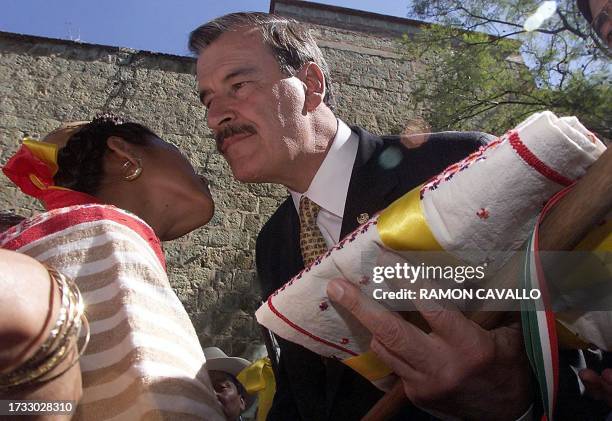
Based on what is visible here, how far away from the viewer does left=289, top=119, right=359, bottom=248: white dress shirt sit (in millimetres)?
1811

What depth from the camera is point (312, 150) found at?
1.96 m

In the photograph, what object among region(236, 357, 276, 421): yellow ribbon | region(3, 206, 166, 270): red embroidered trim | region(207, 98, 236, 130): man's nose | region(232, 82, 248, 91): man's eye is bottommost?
region(236, 357, 276, 421): yellow ribbon

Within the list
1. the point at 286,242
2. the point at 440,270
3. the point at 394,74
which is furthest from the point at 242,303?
the point at 440,270

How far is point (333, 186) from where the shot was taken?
1869 millimetres

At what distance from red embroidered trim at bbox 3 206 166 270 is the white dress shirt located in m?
0.71

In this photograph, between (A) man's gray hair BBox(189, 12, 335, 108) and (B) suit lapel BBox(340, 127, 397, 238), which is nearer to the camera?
(B) suit lapel BBox(340, 127, 397, 238)

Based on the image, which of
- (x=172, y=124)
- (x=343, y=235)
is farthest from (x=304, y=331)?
(x=172, y=124)

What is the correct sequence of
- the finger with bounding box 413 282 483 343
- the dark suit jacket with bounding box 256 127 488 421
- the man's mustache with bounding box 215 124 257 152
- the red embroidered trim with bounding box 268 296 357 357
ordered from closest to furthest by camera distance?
the finger with bounding box 413 282 483 343
the red embroidered trim with bounding box 268 296 357 357
the dark suit jacket with bounding box 256 127 488 421
the man's mustache with bounding box 215 124 257 152

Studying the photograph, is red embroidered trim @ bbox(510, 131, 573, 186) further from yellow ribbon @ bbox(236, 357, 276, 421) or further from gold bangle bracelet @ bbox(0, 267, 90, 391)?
yellow ribbon @ bbox(236, 357, 276, 421)

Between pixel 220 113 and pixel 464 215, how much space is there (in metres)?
1.38

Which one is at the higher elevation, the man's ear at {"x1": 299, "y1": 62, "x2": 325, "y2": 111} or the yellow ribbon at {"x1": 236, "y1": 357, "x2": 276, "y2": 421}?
the man's ear at {"x1": 299, "y1": 62, "x2": 325, "y2": 111}

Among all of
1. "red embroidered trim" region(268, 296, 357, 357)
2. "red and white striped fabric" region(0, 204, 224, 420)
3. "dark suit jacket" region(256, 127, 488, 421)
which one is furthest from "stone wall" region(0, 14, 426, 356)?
"red embroidered trim" region(268, 296, 357, 357)

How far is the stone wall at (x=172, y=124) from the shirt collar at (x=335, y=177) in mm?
3395

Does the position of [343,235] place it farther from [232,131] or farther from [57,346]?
[57,346]
